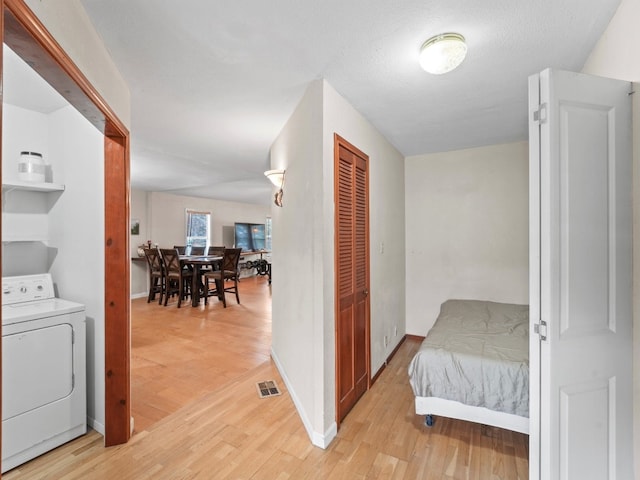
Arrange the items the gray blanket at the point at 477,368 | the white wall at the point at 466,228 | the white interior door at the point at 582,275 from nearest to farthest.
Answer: the white interior door at the point at 582,275 → the gray blanket at the point at 477,368 → the white wall at the point at 466,228

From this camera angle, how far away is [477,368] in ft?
6.67

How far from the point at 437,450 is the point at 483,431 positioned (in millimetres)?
442

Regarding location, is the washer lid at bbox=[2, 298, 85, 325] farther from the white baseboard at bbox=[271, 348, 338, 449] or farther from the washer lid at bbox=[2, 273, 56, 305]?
the white baseboard at bbox=[271, 348, 338, 449]

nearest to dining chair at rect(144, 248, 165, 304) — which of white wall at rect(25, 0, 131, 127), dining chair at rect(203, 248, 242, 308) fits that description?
dining chair at rect(203, 248, 242, 308)

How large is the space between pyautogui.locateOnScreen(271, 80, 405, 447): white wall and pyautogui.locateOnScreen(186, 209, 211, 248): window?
5.27 meters

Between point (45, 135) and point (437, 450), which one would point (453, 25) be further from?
point (45, 135)

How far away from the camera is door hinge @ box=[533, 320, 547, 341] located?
1304 millimetres

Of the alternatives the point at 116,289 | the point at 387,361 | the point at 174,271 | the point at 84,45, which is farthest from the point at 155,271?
the point at 84,45

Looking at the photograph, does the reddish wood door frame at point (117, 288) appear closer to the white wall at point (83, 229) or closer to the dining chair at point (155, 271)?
the white wall at point (83, 229)

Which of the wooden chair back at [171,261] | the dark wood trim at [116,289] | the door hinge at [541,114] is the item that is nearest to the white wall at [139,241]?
the wooden chair back at [171,261]

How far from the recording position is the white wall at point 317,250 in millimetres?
2045

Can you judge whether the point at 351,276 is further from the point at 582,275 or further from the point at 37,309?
the point at 37,309

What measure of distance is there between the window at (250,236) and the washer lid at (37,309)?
7.03 meters

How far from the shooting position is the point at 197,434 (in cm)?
212
